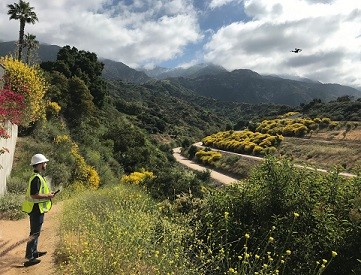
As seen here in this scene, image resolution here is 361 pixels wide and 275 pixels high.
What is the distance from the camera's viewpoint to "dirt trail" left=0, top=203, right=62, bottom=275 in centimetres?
661

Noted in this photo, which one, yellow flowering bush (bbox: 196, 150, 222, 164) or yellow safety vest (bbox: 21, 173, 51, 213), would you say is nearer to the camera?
yellow safety vest (bbox: 21, 173, 51, 213)

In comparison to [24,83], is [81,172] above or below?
below

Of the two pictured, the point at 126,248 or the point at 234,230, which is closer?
the point at 126,248

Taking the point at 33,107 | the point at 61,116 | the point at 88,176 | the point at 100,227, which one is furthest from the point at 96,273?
the point at 61,116

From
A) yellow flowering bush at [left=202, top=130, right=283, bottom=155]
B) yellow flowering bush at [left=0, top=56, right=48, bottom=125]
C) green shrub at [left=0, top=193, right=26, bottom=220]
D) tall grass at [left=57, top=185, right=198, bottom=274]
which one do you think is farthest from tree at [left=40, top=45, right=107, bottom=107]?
tall grass at [left=57, top=185, right=198, bottom=274]

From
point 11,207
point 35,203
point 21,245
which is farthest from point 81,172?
point 35,203

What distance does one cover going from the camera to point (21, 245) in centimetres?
807

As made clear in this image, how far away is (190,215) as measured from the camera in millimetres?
7129

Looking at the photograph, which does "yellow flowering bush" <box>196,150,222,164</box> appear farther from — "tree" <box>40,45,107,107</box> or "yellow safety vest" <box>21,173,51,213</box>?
"yellow safety vest" <box>21,173,51,213</box>

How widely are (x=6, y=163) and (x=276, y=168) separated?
10.6 metres

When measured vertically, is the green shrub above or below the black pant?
below

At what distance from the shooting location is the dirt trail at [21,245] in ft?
21.7

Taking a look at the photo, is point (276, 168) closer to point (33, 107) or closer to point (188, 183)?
point (188, 183)

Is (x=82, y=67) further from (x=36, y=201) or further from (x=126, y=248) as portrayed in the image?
(x=126, y=248)
